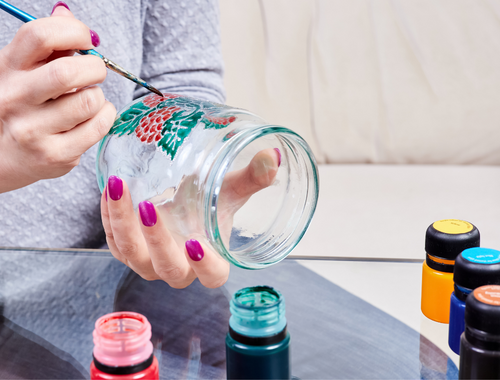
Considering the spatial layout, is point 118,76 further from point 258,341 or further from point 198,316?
point 258,341

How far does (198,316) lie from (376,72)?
924 mm

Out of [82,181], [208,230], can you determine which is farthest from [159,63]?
[208,230]

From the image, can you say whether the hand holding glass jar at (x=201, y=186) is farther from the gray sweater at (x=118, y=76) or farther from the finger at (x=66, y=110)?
the gray sweater at (x=118, y=76)

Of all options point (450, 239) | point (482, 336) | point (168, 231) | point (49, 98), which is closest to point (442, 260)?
point (450, 239)

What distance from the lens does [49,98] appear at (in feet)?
1.15

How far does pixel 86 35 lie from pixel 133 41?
0.36 meters

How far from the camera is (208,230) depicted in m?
0.34

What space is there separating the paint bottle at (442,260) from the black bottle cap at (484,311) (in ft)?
0.32

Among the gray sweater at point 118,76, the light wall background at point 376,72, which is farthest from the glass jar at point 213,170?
the light wall background at point 376,72

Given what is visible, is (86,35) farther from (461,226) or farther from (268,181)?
(461,226)

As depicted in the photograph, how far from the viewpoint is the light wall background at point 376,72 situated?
1.18 metres

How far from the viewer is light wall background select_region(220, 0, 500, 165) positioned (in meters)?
1.18

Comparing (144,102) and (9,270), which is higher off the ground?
(144,102)

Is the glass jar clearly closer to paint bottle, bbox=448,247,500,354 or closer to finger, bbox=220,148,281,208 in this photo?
finger, bbox=220,148,281,208
